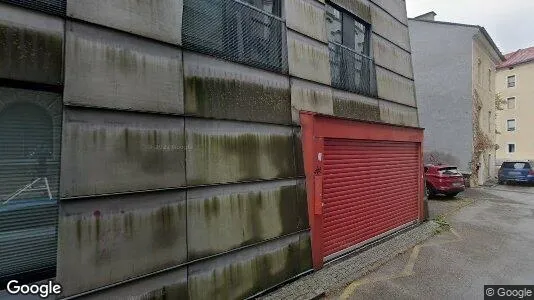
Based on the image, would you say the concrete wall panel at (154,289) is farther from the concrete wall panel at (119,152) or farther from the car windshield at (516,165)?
the car windshield at (516,165)

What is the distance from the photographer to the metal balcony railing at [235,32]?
14.6ft

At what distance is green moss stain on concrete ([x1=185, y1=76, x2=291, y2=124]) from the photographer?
4340 mm

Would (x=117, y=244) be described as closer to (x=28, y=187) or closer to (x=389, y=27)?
(x=28, y=187)

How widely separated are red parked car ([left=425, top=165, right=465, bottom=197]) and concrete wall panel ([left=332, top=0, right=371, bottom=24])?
28.9ft

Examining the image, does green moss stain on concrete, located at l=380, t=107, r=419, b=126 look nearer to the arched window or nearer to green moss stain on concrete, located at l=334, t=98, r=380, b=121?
green moss stain on concrete, located at l=334, t=98, r=380, b=121

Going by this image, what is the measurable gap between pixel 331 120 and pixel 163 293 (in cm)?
430

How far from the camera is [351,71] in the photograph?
7770 millimetres

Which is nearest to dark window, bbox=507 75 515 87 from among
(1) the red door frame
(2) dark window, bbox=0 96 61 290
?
(1) the red door frame

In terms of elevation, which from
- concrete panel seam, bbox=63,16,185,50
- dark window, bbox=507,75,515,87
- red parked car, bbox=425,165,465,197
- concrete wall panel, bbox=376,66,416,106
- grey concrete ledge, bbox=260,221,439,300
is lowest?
grey concrete ledge, bbox=260,221,439,300

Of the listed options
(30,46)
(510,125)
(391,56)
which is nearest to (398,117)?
(391,56)

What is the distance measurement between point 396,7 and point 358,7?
256cm

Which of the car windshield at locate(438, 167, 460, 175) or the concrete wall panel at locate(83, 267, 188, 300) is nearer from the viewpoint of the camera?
the concrete wall panel at locate(83, 267, 188, 300)

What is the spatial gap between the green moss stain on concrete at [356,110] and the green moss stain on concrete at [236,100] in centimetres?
174

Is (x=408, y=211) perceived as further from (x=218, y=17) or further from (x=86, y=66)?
(x=86, y=66)
